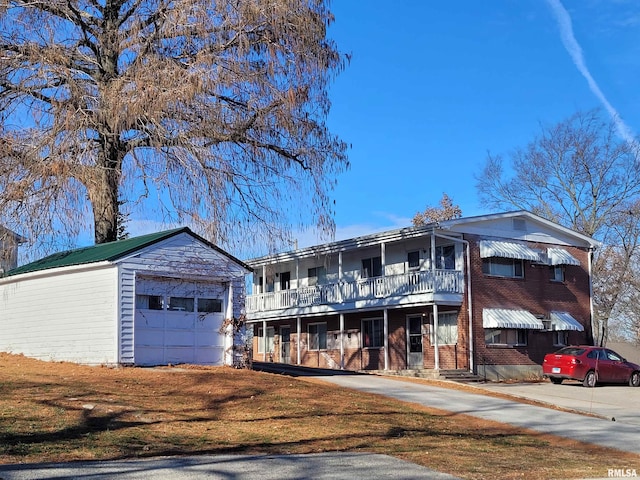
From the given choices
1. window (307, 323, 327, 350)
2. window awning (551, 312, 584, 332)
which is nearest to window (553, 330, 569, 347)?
window awning (551, 312, 584, 332)

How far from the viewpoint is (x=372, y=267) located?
3431 cm

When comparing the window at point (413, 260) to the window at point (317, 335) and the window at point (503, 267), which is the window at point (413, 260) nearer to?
the window at point (503, 267)

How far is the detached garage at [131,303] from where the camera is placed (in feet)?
65.0

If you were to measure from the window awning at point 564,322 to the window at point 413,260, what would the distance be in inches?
234

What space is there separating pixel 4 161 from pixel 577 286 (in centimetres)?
2487

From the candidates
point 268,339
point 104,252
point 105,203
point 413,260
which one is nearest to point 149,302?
point 104,252

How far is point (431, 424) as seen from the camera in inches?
598

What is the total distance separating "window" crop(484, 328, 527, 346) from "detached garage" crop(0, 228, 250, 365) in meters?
12.0

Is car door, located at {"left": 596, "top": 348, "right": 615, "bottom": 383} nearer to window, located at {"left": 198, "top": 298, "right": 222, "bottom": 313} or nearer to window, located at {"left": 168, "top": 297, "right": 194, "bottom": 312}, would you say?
window, located at {"left": 198, "top": 298, "right": 222, "bottom": 313}

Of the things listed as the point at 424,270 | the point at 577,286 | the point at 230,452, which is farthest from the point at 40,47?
the point at 577,286

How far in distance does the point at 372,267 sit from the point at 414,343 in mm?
4342

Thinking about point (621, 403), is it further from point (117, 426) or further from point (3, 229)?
point (3, 229)

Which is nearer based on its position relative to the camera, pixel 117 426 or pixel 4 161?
pixel 117 426

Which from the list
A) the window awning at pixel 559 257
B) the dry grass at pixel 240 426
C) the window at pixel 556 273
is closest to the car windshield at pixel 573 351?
the window awning at pixel 559 257
